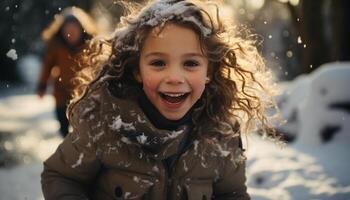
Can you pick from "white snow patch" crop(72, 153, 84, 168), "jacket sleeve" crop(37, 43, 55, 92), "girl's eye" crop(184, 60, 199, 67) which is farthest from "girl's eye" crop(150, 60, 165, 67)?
"jacket sleeve" crop(37, 43, 55, 92)

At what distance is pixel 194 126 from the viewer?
3.07 metres

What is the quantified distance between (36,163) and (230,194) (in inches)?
160

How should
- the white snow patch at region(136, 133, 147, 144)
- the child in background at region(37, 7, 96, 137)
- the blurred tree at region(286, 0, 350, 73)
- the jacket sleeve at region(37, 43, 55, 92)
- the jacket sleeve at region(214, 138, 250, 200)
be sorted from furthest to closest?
the blurred tree at region(286, 0, 350, 73) < the jacket sleeve at region(37, 43, 55, 92) < the child in background at region(37, 7, 96, 137) < the jacket sleeve at region(214, 138, 250, 200) < the white snow patch at region(136, 133, 147, 144)

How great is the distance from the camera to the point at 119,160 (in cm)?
282

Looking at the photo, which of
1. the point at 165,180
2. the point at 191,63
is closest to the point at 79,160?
the point at 165,180

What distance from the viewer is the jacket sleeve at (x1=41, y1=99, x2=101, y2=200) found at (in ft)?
9.18

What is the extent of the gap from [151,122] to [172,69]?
37 centimetres

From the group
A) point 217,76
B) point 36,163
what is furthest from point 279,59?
point 217,76

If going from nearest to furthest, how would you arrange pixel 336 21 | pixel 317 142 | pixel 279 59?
pixel 317 142
pixel 336 21
pixel 279 59

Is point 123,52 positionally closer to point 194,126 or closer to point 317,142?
point 194,126

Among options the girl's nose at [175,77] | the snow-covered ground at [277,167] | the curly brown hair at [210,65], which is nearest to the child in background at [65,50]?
the snow-covered ground at [277,167]

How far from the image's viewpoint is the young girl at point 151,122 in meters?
2.79

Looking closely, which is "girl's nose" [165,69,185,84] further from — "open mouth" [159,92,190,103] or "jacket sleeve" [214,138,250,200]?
"jacket sleeve" [214,138,250,200]

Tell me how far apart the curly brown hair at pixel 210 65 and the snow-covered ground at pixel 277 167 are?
289 mm
